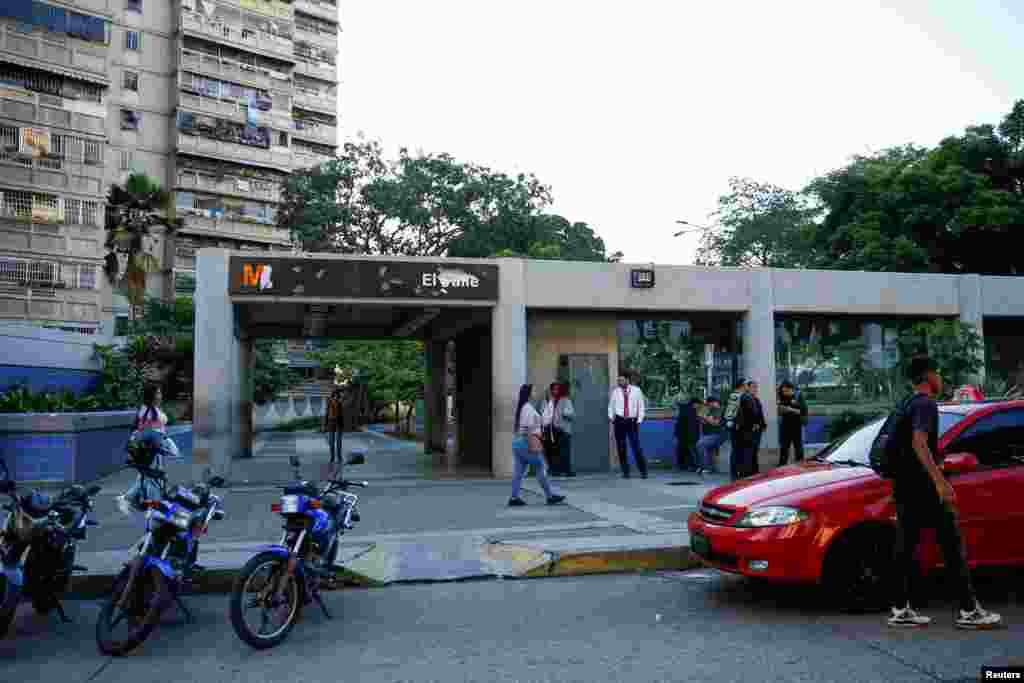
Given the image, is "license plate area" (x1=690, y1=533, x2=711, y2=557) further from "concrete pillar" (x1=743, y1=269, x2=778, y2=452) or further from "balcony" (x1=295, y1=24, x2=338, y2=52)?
"balcony" (x1=295, y1=24, x2=338, y2=52)

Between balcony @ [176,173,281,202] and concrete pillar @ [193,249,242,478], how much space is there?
41019 mm

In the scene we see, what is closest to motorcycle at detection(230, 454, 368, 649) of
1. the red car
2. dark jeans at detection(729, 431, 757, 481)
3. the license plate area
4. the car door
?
the license plate area

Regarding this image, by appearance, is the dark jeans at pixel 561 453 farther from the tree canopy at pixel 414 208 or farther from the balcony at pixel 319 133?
the balcony at pixel 319 133

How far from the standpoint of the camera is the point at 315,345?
47688mm

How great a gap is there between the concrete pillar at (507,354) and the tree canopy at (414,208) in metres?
28.8

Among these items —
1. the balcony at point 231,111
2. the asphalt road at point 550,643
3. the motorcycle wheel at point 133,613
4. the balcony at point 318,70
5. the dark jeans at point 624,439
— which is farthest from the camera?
the balcony at point 318,70

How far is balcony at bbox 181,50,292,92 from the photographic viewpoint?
51688mm

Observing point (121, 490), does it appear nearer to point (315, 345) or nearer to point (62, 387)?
point (62, 387)

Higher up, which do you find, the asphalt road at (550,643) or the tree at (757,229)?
the tree at (757,229)

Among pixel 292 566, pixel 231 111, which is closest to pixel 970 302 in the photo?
pixel 292 566

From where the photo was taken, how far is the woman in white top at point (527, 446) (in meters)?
11.6

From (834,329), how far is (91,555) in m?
15.2

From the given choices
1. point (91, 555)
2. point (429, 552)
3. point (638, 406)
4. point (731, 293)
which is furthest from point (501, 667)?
point (731, 293)

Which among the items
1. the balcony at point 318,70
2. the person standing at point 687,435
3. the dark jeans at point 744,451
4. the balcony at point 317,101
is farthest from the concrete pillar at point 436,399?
the balcony at point 318,70
